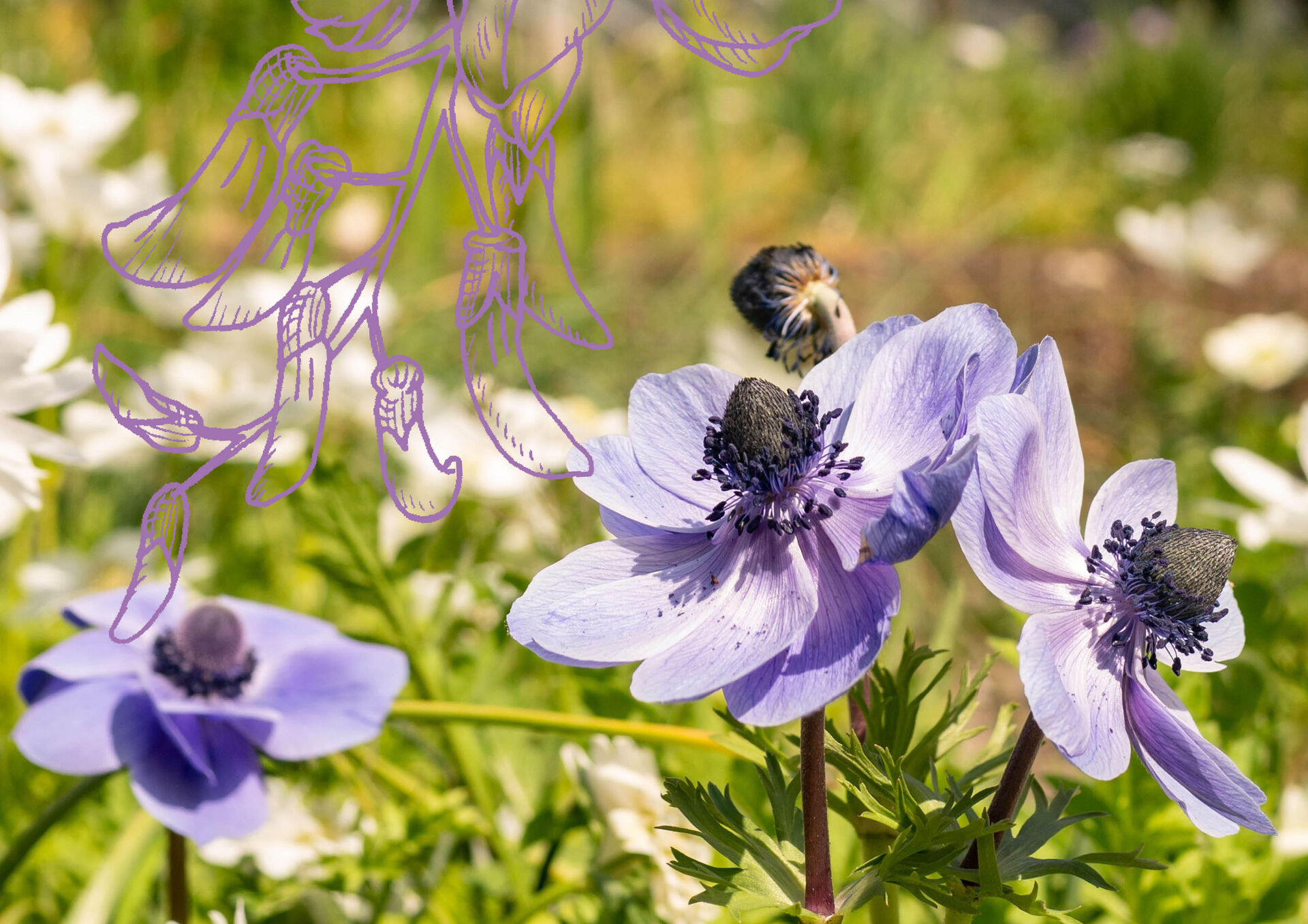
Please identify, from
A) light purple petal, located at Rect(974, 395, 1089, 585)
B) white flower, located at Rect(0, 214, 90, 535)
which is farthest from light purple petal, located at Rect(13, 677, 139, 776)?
light purple petal, located at Rect(974, 395, 1089, 585)

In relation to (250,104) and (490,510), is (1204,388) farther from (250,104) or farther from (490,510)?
(250,104)

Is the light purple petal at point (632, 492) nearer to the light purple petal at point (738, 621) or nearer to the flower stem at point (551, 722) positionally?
the light purple petal at point (738, 621)

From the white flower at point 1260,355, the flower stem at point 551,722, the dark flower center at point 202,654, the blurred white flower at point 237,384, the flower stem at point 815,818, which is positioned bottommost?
the blurred white flower at point 237,384

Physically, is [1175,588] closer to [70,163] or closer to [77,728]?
[77,728]

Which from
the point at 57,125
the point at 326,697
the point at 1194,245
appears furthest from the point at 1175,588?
the point at 1194,245

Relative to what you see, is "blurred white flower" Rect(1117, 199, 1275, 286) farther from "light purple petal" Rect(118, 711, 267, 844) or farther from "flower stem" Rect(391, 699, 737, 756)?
"light purple petal" Rect(118, 711, 267, 844)

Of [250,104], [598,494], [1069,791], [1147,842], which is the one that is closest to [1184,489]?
[1147,842]

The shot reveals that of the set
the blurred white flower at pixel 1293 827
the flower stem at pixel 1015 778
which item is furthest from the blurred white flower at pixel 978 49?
the flower stem at pixel 1015 778
